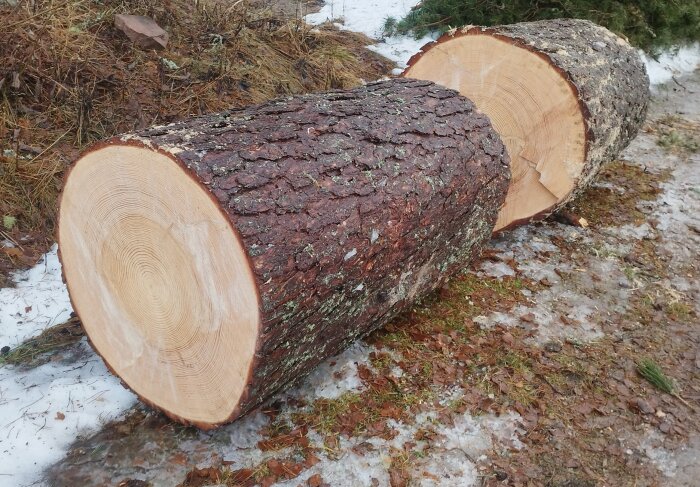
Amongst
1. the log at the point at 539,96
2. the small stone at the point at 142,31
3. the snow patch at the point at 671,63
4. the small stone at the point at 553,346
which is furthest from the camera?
the snow patch at the point at 671,63

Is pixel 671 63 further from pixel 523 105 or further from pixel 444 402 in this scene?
pixel 444 402

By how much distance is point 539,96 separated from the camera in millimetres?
3570

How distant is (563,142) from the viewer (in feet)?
12.0

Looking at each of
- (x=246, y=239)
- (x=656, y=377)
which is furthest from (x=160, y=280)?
(x=656, y=377)

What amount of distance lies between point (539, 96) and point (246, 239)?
2.41 metres

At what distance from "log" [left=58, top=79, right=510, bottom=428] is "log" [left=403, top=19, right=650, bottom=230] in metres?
1.13

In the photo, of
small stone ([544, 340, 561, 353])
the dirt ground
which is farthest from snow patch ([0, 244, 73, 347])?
small stone ([544, 340, 561, 353])

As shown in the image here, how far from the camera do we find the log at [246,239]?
1955 millimetres

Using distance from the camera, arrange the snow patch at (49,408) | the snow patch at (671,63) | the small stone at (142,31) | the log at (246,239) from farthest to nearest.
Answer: the snow patch at (671,63) < the small stone at (142,31) < the snow patch at (49,408) < the log at (246,239)

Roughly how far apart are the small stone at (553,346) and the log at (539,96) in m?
1.03

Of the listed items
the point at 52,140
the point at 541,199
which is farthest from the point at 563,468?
the point at 52,140

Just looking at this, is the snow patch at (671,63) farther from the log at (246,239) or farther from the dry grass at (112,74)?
the log at (246,239)

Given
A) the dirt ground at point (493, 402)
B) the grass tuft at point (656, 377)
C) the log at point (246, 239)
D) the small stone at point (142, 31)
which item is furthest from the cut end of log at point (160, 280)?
the small stone at point (142, 31)

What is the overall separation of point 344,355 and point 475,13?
5.16 metres
